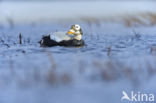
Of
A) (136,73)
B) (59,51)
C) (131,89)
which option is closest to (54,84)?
(131,89)

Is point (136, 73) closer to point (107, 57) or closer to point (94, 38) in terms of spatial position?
point (107, 57)

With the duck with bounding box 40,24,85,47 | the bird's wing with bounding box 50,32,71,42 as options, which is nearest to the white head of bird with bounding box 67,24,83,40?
the duck with bounding box 40,24,85,47

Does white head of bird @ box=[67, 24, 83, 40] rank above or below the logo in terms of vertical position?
above

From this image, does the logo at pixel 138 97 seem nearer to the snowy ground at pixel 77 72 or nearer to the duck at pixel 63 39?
the snowy ground at pixel 77 72

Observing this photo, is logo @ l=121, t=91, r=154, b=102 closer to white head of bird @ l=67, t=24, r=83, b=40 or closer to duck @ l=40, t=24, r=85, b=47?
duck @ l=40, t=24, r=85, b=47

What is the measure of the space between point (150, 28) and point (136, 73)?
22.8ft

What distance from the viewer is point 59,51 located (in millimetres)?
7832

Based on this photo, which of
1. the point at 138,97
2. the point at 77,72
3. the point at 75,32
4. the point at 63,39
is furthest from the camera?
the point at 75,32

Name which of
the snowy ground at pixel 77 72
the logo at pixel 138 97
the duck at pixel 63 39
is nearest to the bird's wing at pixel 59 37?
the duck at pixel 63 39

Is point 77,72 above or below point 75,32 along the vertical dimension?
below

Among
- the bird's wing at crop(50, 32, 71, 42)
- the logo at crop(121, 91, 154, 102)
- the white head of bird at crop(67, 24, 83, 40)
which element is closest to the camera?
the logo at crop(121, 91, 154, 102)

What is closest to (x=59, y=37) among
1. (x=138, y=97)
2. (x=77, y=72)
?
(x=77, y=72)

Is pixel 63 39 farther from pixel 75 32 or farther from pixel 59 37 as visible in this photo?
pixel 75 32

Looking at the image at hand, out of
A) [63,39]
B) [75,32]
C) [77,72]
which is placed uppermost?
[75,32]
